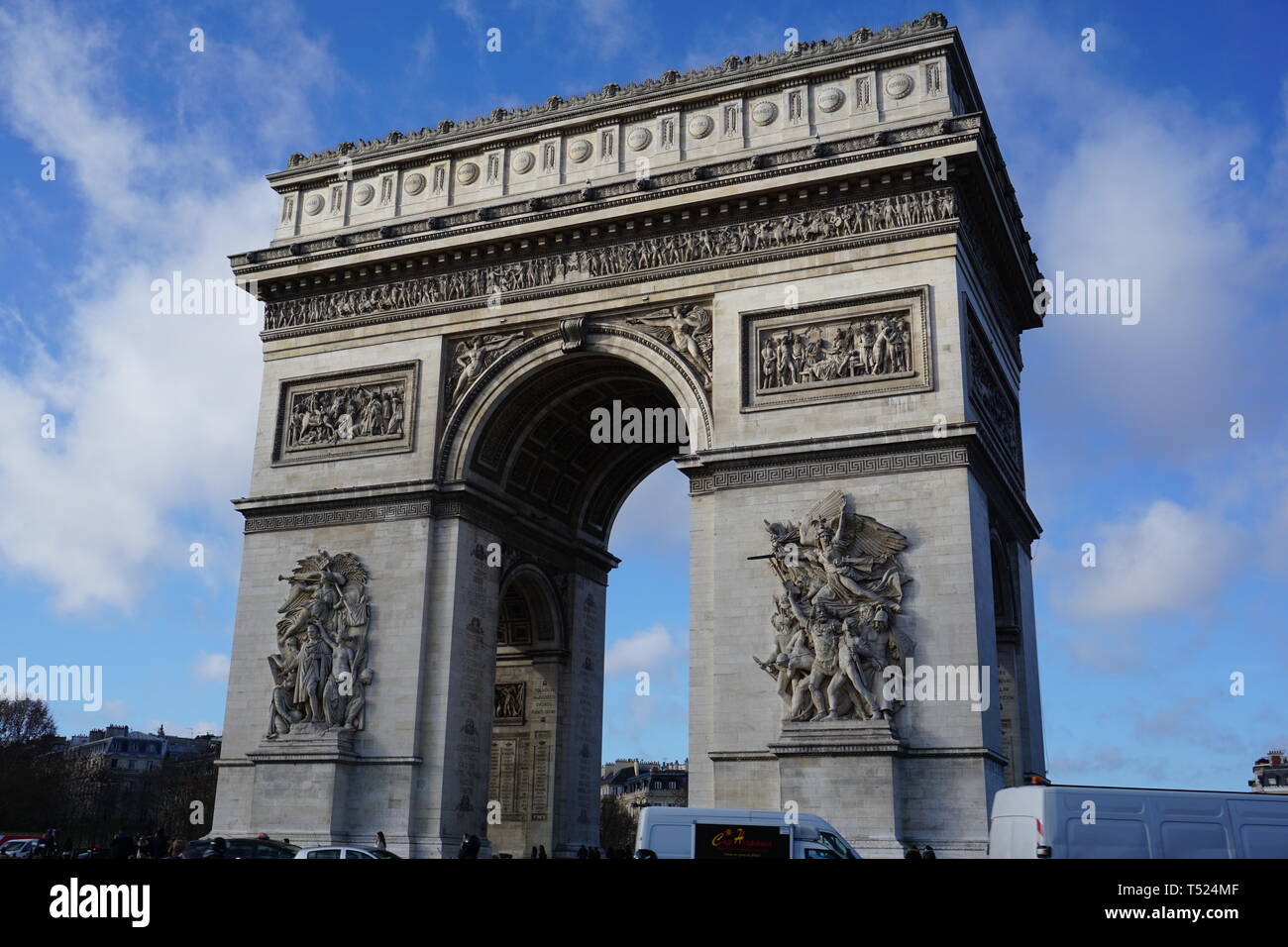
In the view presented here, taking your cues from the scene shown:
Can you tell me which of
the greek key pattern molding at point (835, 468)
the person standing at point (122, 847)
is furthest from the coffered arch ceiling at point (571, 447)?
the person standing at point (122, 847)

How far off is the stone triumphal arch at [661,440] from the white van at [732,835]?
11.0 feet

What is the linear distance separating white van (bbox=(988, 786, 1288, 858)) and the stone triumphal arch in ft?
18.8

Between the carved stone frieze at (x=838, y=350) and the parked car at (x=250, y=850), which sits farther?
the carved stone frieze at (x=838, y=350)

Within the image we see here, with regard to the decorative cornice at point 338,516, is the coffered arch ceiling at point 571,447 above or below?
above

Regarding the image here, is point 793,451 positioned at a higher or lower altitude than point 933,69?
lower

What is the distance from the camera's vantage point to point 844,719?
806 inches

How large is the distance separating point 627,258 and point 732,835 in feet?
40.7

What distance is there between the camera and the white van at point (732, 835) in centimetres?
1659

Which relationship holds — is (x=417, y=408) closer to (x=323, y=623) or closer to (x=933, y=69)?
(x=323, y=623)

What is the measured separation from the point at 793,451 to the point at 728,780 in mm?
5913

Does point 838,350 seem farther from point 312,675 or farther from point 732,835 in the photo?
point 312,675

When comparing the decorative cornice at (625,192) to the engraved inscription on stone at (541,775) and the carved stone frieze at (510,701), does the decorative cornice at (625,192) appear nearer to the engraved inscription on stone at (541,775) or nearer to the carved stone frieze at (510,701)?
the carved stone frieze at (510,701)

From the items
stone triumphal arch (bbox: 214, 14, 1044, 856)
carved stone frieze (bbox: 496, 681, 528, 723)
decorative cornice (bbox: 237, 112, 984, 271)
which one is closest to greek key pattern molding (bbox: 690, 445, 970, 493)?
stone triumphal arch (bbox: 214, 14, 1044, 856)
